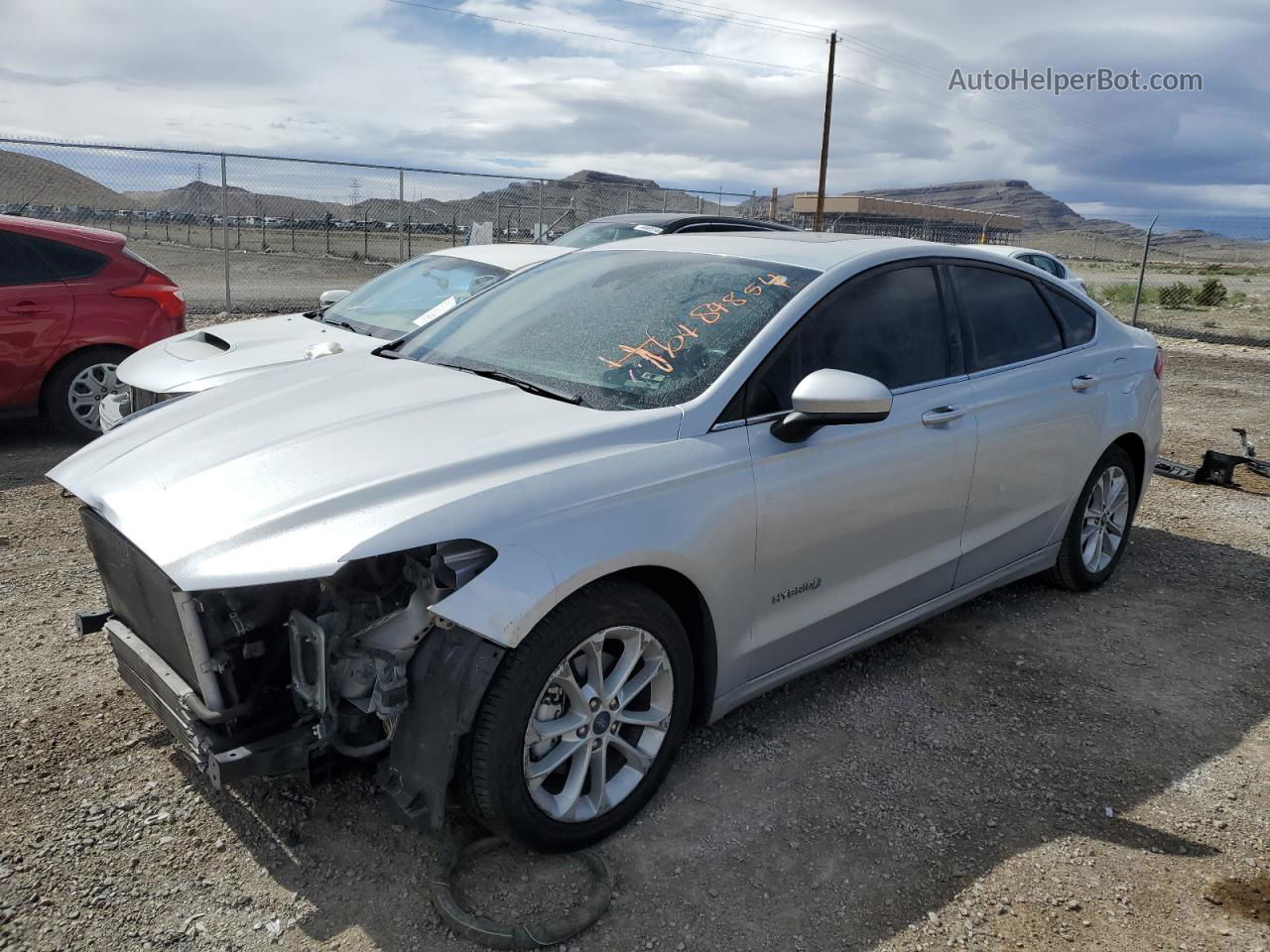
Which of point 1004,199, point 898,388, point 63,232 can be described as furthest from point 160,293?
point 1004,199

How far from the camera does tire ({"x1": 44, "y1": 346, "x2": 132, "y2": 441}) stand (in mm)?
7016

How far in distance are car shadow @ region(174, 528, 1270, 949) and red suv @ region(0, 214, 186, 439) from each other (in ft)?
16.3

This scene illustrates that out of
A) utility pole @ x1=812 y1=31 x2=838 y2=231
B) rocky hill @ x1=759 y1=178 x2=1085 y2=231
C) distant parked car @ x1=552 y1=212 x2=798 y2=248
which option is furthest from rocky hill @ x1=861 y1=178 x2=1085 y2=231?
distant parked car @ x1=552 y1=212 x2=798 y2=248

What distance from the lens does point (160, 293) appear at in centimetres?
744

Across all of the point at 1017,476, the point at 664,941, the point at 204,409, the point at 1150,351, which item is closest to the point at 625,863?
the point at 664,941

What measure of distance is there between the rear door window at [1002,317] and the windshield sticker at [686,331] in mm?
1036

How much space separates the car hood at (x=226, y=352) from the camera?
547 centimetres

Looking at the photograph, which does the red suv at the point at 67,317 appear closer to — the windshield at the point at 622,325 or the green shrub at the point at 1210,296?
the windshield at the point at 622,325

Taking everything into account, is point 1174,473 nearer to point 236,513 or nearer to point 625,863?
point 625,863

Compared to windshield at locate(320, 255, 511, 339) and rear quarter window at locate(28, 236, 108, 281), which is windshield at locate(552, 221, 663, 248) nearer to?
windshield at locate(320, 255, 511, 339)

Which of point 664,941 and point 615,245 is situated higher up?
point 615,245

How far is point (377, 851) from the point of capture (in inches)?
113

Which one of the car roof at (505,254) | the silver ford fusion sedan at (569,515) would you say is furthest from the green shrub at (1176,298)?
the silver ford fusion sedan at (569,515)

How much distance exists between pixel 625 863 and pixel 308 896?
2.87ft
